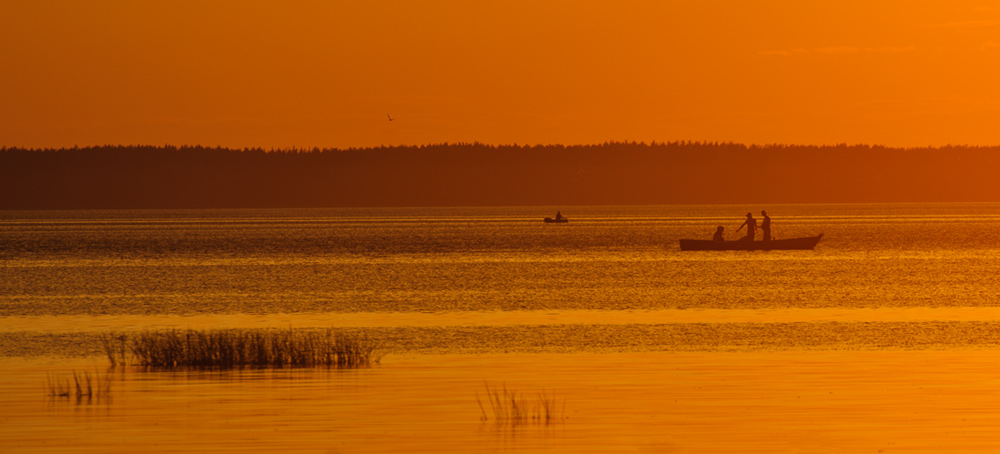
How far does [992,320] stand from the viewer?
1469 inches

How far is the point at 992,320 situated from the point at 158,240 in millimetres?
110582

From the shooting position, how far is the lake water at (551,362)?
1761 cm

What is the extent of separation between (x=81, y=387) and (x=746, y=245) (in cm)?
6256

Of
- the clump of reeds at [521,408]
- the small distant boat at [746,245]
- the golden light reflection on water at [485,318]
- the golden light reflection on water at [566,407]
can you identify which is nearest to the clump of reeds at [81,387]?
the golden light reflection on water at [566,407]

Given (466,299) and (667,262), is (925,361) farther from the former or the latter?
(667,262)

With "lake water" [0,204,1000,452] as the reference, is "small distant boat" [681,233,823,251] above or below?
above

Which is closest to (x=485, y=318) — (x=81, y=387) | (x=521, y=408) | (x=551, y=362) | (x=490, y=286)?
(x=551, y=362)

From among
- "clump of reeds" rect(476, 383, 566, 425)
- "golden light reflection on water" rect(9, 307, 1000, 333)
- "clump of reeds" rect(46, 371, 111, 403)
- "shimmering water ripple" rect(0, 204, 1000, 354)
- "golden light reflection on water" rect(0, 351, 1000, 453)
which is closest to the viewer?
"golden light reflection on water" rect(0, 351, 1000, 453)

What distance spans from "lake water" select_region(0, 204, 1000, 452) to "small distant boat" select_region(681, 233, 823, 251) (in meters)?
11.3

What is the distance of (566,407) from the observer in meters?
19.8

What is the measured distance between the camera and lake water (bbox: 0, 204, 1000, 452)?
57.8 feet

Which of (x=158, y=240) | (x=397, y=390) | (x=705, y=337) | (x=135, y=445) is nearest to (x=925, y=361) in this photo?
(x=705, y=337)

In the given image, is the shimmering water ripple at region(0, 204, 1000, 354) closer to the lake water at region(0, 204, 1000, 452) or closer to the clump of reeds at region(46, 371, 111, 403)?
the lake water at region(0, 204, 1000, 452)

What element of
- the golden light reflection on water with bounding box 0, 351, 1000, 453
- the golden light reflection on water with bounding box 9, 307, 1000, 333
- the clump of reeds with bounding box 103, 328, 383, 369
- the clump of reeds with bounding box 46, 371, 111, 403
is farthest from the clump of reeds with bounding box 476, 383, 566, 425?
the golden light reflection on water with bounding box 9, 307, 1000, 333
